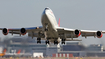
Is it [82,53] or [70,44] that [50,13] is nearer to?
[82,53]

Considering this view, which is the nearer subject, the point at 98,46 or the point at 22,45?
the point at 22,45

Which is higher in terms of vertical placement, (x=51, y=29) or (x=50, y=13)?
(x=50, y=13)

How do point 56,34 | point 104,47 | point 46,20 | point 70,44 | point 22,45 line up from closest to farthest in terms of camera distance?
point 46,20, point 56,34, point 22,45, point 104,47, point 70,44

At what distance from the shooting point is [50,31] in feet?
117

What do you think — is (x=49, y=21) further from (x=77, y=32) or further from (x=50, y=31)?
(x=77, y=32)

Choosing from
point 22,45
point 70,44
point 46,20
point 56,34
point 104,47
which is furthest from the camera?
point 70,44

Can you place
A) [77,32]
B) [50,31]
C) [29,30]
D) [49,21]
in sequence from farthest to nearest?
[29,30]
[77,32]
[50,31]
[49,21]

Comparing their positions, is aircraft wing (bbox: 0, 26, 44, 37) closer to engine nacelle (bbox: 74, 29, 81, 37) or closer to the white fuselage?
the white fuselage

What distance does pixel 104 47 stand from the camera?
156ft

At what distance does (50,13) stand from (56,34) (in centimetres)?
448

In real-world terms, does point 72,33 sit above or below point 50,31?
below

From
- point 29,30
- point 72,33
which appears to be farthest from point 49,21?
point 72,33

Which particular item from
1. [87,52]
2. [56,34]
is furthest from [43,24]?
[87,52]

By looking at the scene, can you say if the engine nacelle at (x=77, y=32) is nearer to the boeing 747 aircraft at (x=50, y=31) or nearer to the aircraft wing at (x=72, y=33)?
the boeing 747 aircraft at (x=50, y=31)
